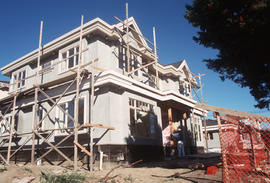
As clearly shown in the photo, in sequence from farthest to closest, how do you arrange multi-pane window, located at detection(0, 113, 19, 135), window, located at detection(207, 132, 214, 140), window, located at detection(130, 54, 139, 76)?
window, located at detection(207, 132, 214, 140) < multi-pane window, located at detection(0, 113, 19, 135) < window, located at detection(130, 54, 139, 76)

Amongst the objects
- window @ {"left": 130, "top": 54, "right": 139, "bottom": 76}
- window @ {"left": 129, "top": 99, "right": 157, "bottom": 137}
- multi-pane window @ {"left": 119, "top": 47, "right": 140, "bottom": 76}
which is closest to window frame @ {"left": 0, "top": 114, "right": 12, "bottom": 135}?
multi-pane window @ {"left": 119, "top": 47, "right": 140, "bottom": 76}

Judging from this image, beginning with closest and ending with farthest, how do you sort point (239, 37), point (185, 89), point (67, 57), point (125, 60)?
point (239, 37), point (67, 57), point (125, 60), point (185, 89)

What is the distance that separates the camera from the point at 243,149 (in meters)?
8.80

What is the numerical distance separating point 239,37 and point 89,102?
24.6ft

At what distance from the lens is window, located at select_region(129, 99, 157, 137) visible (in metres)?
12.4

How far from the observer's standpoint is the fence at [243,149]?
20.3 feet

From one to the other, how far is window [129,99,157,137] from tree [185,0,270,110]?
516cm

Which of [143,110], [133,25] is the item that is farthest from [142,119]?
[133,25]

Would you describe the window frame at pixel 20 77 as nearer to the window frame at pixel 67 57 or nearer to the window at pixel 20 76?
the window at pixel 20 76

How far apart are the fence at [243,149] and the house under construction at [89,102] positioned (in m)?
5.08

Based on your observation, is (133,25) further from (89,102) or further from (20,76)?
(20,76)

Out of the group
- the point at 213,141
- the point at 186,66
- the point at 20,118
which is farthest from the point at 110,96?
the point at 213,141

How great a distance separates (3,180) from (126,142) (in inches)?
216

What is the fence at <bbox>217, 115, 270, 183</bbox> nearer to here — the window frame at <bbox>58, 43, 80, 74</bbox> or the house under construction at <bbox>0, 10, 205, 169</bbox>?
the house under construction at <bbox>0, 10, 205, 169</bbox>
